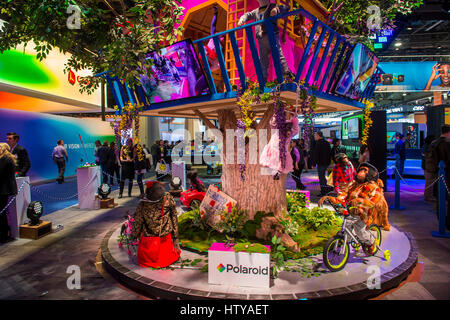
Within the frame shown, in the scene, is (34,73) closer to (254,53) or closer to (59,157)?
(59,157)

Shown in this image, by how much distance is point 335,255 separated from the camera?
13.8 feet

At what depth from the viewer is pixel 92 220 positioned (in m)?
7.65

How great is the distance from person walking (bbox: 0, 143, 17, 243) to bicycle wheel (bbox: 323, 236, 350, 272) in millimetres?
6034

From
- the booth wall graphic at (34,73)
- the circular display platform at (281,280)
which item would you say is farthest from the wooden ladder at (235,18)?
the booth wall graphic at (34,73)

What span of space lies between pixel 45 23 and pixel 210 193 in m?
4.10

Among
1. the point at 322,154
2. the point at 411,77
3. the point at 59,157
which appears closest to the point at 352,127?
the point at 322,154

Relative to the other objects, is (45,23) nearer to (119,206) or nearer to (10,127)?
(119,206)

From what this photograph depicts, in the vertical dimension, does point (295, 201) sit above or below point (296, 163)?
below

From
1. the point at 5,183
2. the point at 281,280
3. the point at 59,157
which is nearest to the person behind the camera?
the point at 281,280

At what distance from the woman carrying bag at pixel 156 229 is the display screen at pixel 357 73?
3686 millimetres

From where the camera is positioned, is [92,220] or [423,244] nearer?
[423,244]

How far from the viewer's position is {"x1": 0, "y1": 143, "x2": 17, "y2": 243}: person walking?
18.9 ft

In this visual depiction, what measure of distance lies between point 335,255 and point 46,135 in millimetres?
14151
